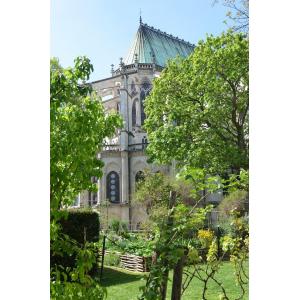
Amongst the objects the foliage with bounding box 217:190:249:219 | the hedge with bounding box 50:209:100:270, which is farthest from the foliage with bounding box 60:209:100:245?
the foliage with bounding box 217:190:249:219

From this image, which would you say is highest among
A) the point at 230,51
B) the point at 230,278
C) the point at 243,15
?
the point at 230,51

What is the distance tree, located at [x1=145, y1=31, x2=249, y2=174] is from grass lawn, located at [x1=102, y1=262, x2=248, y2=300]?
64 centimetres

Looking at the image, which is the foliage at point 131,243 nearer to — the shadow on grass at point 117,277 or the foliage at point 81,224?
the shadow on grass at point 117,277

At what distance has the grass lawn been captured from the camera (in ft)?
7.07

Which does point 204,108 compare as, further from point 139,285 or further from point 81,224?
point 139,285

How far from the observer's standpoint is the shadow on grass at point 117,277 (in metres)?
2.64

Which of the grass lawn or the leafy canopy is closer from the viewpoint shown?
the leafy canopy

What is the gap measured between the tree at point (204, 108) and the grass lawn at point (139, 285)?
2.11ft

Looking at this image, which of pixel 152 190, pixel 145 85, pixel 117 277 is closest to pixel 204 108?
pixel 152 190

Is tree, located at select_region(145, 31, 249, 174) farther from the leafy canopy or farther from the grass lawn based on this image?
the leafy canopy
